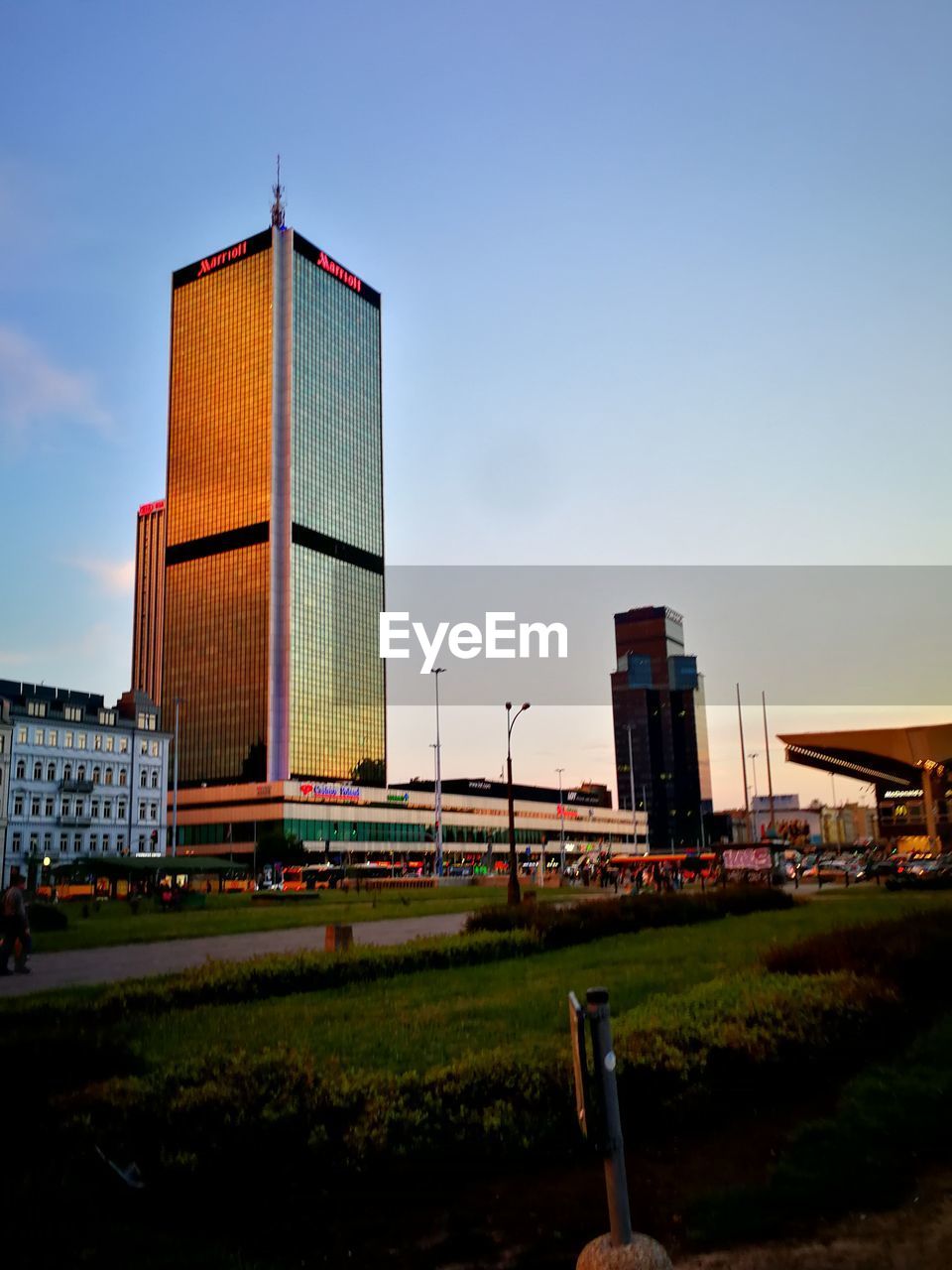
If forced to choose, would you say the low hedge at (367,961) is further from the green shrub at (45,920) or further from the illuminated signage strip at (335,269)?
the illuminated signage strip at (335,269)

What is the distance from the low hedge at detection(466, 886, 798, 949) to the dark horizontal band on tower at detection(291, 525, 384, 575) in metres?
143

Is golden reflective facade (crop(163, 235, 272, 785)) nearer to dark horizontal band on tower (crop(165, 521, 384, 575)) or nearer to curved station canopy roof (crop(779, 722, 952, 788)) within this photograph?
dark horizontal band on tower (crop(165, 521, 384, 575))

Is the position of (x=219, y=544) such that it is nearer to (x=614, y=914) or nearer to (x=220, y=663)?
(x=220, y=663)

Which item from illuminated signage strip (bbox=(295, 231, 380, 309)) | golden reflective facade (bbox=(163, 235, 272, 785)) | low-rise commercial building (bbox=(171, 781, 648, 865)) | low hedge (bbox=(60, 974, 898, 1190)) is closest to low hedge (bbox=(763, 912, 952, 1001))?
low hedge (bbox=(60, 974, 898, 1190))

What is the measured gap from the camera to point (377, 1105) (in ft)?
24.3

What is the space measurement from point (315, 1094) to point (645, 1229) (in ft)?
8.62

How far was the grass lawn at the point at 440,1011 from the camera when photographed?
9742 millimetres

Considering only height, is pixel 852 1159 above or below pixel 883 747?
below

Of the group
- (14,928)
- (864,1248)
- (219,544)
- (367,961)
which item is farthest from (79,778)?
(864,1248)

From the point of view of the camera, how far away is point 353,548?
18075 cm

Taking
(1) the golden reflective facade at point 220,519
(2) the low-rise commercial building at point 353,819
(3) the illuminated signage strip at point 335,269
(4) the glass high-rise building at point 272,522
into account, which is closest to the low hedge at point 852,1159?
(2) the low-rise commercial building at point 353,819

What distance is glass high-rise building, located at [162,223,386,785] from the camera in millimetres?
164000

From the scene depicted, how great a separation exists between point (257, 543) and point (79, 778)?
6846cm

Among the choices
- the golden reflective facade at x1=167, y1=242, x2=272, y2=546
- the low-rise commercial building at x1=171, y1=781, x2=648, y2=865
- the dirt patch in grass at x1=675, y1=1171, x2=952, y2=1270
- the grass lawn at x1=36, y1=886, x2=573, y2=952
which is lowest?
the grass lawn at x1=36, y1=886, x2=573, y2=952
